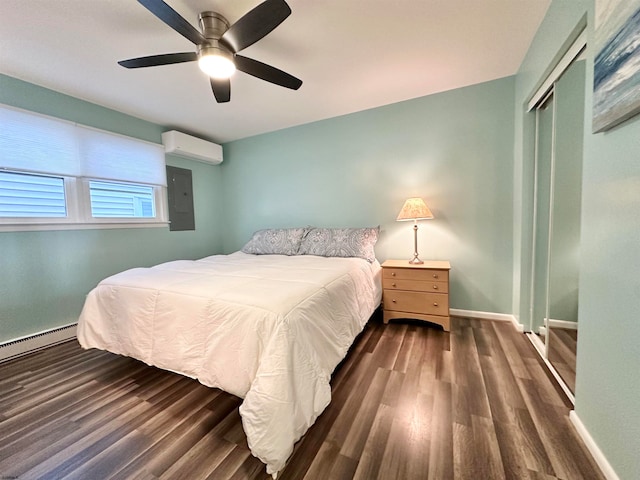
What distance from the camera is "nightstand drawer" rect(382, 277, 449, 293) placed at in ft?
7.89

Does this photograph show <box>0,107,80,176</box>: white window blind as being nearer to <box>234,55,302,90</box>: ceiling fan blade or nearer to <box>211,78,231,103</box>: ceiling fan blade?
<box>211,78,231,103</box>: ceiling fan blade

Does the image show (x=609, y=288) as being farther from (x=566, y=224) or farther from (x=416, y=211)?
(x=416, y=211)

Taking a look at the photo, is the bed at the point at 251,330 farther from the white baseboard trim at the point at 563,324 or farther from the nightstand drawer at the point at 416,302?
the white baseboard trim at the point at 563,324

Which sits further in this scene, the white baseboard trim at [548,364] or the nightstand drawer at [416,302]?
the nightstand drawer at [416,302]

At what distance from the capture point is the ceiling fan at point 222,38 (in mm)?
1308

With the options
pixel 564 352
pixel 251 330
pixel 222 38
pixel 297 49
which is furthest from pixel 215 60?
pixel 564 352

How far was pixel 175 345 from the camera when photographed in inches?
60.8

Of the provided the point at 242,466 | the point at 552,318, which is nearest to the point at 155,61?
the point at 242,466

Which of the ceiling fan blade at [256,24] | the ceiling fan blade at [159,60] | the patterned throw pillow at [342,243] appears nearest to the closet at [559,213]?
the patterned throw pillow at [342,243]

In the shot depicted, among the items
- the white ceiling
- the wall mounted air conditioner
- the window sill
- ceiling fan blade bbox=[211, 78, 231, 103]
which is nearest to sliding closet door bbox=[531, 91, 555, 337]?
the white ceiling

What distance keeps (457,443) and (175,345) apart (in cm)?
162

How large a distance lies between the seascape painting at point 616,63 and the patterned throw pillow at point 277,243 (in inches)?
103

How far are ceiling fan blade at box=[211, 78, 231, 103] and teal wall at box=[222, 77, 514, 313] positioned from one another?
1.49 meters

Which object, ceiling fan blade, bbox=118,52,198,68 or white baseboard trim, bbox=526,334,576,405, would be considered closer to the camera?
white baseboard trim, bbox=526,334,576,405
